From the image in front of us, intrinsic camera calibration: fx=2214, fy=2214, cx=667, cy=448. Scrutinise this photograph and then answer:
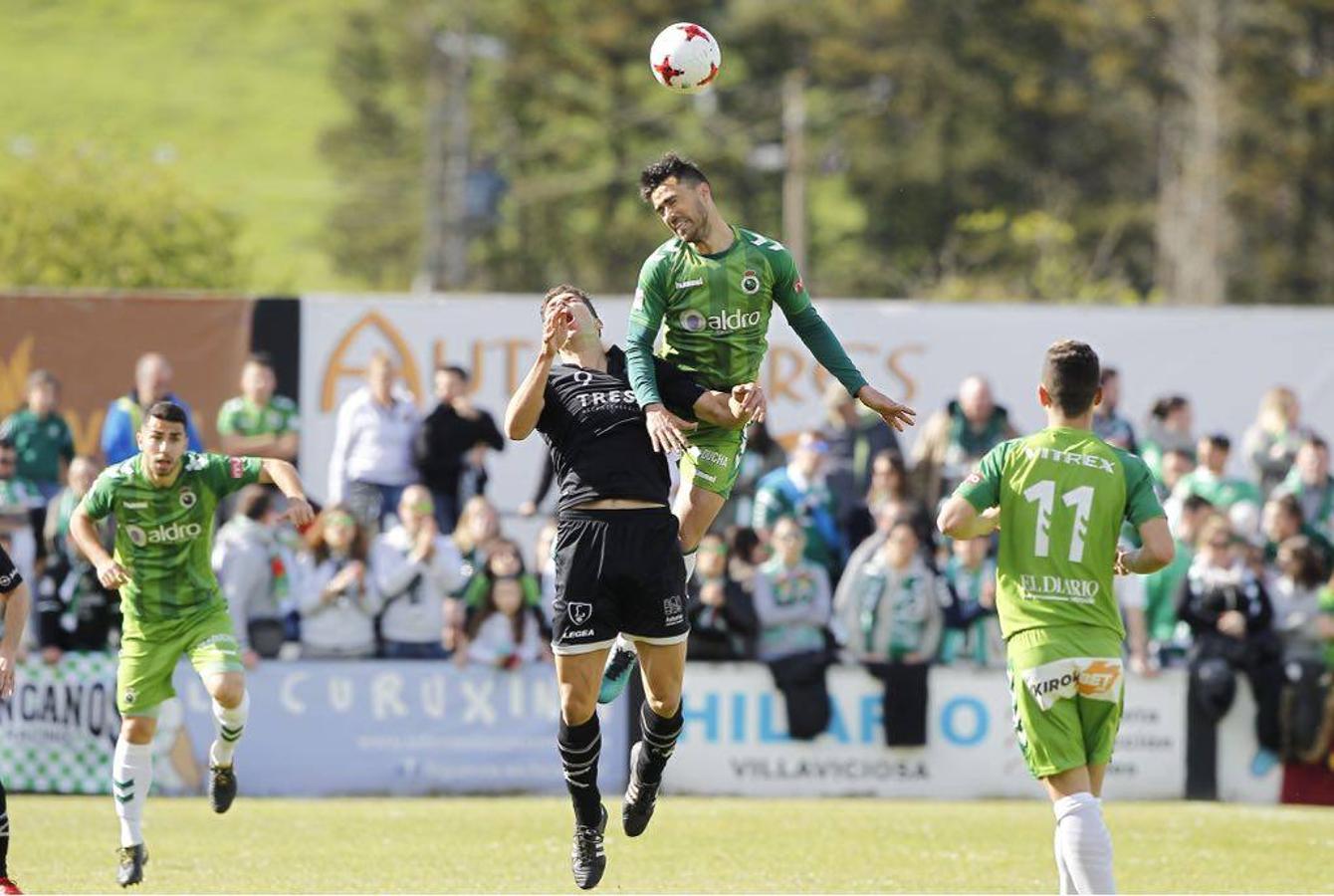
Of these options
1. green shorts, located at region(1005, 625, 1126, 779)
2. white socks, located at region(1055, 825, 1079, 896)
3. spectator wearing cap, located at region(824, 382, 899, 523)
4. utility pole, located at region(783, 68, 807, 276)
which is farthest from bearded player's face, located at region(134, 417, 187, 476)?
utility pole, located at region(783, 68, 807, 276)

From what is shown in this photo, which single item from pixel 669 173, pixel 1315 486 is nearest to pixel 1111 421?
pixel 1315 486

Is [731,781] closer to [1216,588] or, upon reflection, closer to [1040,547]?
[1216,588]

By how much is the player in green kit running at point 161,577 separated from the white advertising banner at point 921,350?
7.32 m

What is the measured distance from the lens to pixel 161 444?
11.1m

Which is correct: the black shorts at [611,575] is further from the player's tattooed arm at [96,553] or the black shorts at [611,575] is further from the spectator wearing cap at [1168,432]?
→ the spectator wearing cap at [1168,432]

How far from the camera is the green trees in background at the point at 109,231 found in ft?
102

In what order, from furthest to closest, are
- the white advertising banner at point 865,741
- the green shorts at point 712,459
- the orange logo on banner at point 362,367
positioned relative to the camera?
the orange logo on banner at point 362,367 → the white advertising banner at point 865,741 → the green shorts at point 712,459

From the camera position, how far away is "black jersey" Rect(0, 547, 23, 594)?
977cm

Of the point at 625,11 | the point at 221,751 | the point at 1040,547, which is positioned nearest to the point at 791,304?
the point at 1040,547

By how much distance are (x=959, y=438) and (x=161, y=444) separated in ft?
25.8

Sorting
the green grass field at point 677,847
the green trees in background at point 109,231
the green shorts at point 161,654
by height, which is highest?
the green trees in background at point 109,231

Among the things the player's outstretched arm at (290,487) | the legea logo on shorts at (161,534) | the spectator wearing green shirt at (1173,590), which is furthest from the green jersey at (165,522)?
the spectator wearing green shirt at (1173,590)

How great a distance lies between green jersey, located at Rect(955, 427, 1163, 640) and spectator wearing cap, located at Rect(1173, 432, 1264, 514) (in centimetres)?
898

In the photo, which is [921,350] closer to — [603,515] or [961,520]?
[603,515]
